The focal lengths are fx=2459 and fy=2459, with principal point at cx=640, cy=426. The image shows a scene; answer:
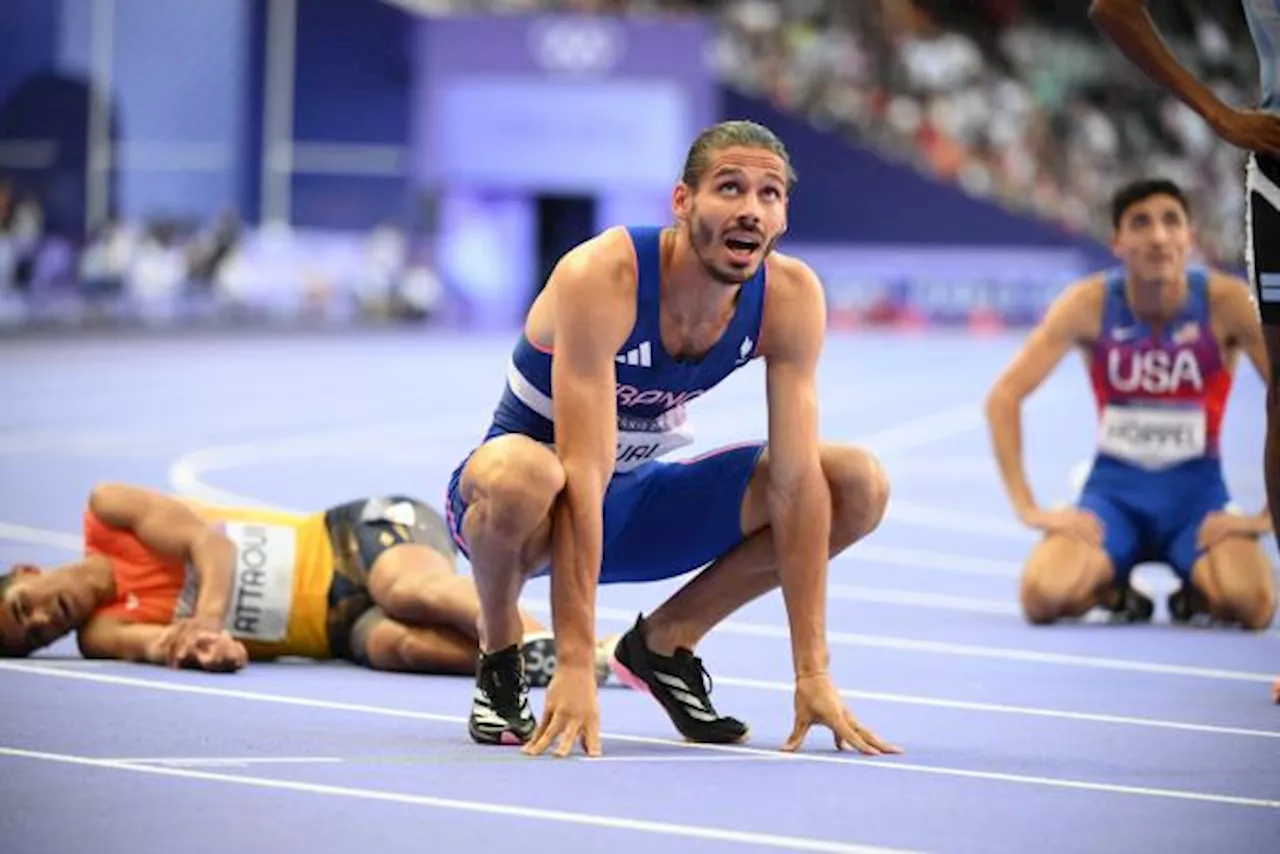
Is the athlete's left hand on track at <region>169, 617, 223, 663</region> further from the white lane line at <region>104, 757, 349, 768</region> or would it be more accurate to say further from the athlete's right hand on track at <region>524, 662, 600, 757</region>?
the athlete's right hand on track at <region>524, 662, 600, 757</region>

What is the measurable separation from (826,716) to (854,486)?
533 mm

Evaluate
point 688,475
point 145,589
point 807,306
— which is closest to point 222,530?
point 145,589

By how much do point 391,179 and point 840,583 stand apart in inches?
900

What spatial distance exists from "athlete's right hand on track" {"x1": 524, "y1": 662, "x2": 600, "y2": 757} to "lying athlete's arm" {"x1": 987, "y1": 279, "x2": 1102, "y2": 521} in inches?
136

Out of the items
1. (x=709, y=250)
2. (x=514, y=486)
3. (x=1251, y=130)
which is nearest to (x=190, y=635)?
(x=514, y=486)

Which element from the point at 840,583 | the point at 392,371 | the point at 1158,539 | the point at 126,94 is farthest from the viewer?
the point at 126,94

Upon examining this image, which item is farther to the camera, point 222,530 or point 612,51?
point 612,51

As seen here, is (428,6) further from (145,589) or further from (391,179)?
(145,589)

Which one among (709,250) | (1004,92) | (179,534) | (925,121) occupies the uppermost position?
(1004,92)

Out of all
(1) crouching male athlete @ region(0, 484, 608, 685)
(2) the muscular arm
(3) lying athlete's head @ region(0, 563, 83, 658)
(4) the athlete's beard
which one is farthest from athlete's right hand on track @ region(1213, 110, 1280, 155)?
(3) lying athlete's head @ region(0, 563, 83, 658)

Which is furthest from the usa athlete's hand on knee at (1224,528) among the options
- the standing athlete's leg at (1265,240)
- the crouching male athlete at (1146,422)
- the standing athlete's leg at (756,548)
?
the standing athlete's leg at (756,548)

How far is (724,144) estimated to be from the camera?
5.11 meters

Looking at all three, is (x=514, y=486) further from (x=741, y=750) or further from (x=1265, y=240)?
(x=1265, y=240)

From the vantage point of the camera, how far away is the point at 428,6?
31094mm
